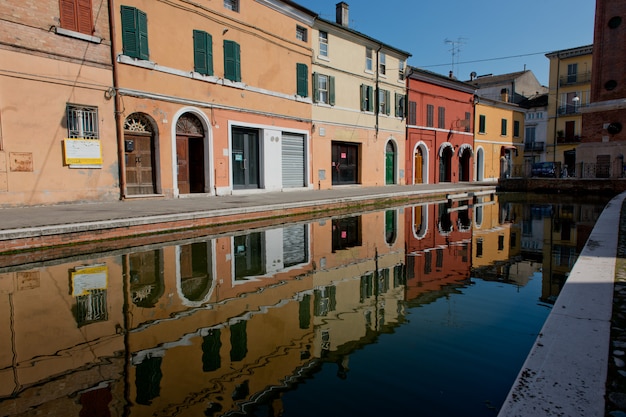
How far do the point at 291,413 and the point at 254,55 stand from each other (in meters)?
17.8

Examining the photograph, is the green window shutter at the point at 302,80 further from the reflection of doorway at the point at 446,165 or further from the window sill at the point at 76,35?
the reflection of doorway at the point at 446,165

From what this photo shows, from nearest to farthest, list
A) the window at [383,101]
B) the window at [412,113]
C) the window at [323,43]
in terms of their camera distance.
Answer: the window at [323,43]
the window at [383,101]
the window at [412,113]

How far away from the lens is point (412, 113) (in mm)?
28594

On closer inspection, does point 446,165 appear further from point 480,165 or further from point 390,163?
point 390,163

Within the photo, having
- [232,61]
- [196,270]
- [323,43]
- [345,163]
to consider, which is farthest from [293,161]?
[196,270]

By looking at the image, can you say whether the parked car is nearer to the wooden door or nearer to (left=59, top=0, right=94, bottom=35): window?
the wooden door

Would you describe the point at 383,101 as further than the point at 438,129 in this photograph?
No

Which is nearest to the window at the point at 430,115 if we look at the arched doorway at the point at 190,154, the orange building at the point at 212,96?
the orange building at the point at 212,96

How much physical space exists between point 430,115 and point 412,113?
7.90 feet

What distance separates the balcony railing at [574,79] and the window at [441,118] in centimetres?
1849

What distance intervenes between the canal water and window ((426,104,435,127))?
77.4ft

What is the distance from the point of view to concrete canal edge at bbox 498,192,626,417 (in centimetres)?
202

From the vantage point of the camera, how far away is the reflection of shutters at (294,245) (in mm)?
7054

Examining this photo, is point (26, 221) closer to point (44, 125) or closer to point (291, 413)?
point (44, 125)
